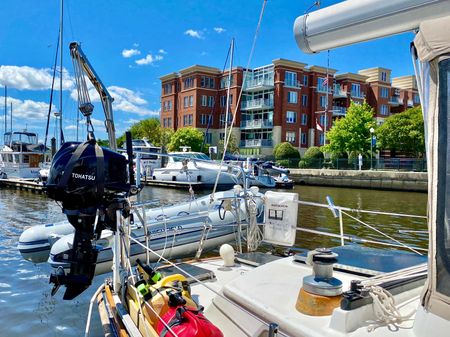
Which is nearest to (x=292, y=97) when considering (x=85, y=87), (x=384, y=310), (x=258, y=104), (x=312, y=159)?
Answer: (x=258, y=104)

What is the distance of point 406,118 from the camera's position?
39.1 m

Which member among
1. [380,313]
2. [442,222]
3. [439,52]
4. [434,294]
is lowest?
[380,313]

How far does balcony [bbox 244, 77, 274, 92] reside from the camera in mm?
45703

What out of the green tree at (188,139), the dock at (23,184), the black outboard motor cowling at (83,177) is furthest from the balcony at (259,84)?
the black outboard motor cowling at (83,177)

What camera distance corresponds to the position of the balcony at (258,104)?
46013mm

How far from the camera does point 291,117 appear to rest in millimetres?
46375

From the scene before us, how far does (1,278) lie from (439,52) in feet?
26.7

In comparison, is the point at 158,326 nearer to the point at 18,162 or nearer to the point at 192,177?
the point at 192,177

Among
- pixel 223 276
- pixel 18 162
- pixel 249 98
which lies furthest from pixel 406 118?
pixel 223 276

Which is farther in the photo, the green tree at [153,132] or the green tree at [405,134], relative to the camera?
the green tree at [153,132]

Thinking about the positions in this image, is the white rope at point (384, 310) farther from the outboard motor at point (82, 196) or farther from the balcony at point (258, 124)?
the balcony at point (258, 124)

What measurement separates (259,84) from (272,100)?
252cm

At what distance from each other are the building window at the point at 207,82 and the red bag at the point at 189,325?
48.0m

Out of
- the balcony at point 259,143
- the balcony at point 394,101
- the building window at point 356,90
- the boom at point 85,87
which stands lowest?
the boom at point 85,87
